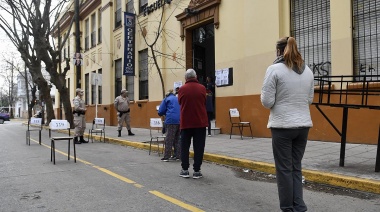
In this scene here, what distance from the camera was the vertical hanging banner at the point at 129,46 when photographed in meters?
18.1

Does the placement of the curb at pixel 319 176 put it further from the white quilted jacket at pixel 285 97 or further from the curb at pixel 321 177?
the white quilted jacket at pixel 285 97

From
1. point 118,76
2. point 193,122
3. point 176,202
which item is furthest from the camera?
point 118,76

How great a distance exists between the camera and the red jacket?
6504 millimetres

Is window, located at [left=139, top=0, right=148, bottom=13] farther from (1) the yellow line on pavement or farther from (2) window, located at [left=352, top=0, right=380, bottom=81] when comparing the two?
(1) the yellow line on pavement

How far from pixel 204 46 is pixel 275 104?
12478 mm

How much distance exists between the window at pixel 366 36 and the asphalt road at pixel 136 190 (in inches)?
171

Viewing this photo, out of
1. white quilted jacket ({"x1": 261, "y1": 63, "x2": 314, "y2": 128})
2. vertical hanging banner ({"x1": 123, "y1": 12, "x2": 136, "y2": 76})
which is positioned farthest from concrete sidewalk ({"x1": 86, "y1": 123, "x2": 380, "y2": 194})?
vertical hanging banner ({"x1": 123, "y1": 12, "x2": 136, "y2": 76})

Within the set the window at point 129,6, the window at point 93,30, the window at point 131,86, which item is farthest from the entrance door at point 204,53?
the window at point 93,30

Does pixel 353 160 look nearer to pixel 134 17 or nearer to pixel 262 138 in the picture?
pixel 262 138

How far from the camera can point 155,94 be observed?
17047 mm

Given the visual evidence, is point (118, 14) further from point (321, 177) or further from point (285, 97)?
point (285, 97)

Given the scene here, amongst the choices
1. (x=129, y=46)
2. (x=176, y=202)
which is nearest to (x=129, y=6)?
(x=129, y=46)

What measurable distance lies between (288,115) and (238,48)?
8863 millimetres

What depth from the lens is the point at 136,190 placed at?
5664 millimetres
